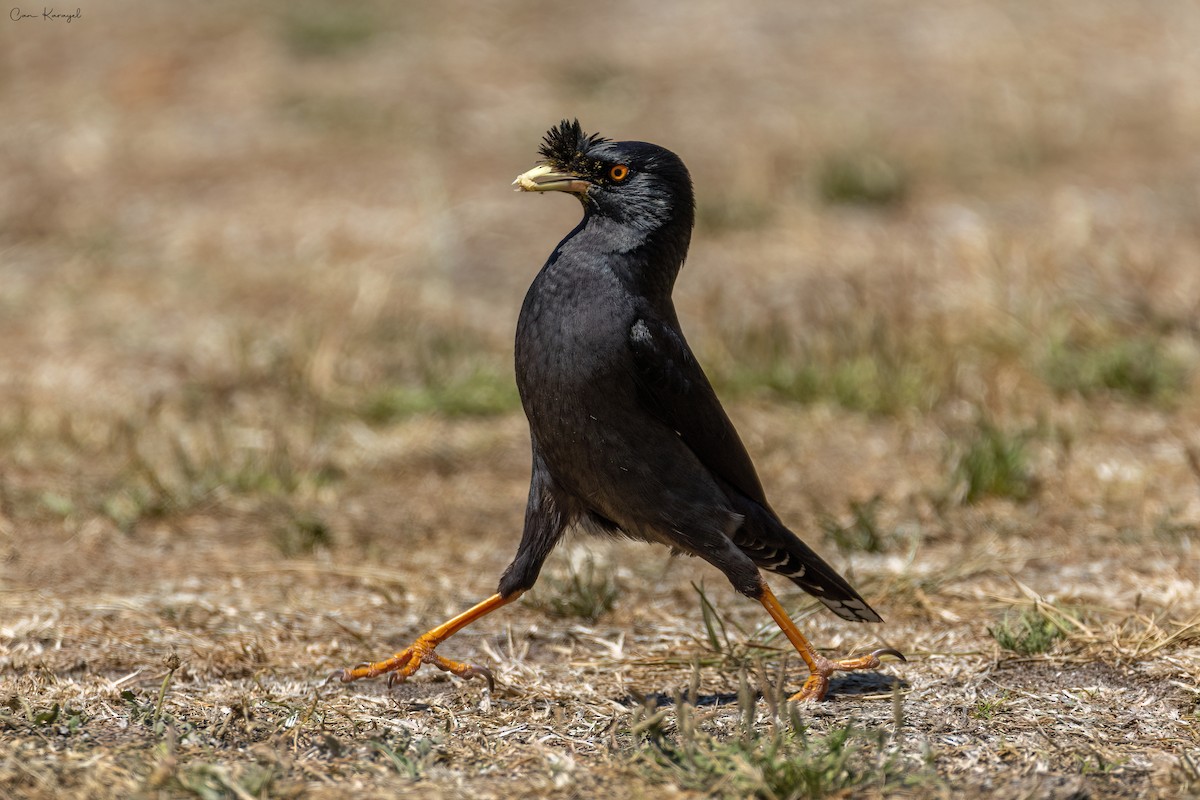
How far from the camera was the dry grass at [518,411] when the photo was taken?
3928 mm

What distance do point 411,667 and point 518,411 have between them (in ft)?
11.1

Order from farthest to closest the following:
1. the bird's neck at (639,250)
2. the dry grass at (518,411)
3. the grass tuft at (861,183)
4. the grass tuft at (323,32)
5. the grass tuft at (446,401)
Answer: the grass tuft at (323,32) < the grass tuft at (861,183) < the grass tuft at (446,401) < the bird's neck at (639,250) < the dry grass at (518,411)

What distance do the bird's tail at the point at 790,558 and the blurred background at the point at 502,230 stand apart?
189 centimetres

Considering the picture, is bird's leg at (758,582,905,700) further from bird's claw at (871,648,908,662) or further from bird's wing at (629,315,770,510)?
bird's wing at (629,315,770,510)

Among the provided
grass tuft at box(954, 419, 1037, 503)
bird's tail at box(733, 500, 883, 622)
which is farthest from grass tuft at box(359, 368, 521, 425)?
bird's tail at box(733, 500, 883, 622)

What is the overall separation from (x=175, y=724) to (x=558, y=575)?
230 centimetres

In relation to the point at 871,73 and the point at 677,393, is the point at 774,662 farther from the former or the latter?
the point at 871,73

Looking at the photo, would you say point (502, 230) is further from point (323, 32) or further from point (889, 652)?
point (889, 652)

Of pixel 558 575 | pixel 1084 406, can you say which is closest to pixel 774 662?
pixel 558 575

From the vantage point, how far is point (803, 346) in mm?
8031

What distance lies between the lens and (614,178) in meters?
4.64

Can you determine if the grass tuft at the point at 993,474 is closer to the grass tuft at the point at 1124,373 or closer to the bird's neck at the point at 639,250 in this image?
the grass tuft at the point at 1124,373

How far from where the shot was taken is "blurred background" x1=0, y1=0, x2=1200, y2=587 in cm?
720

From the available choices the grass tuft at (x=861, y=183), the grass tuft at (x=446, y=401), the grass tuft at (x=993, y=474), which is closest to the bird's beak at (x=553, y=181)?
the grass tuft at (x=993, y=474)
